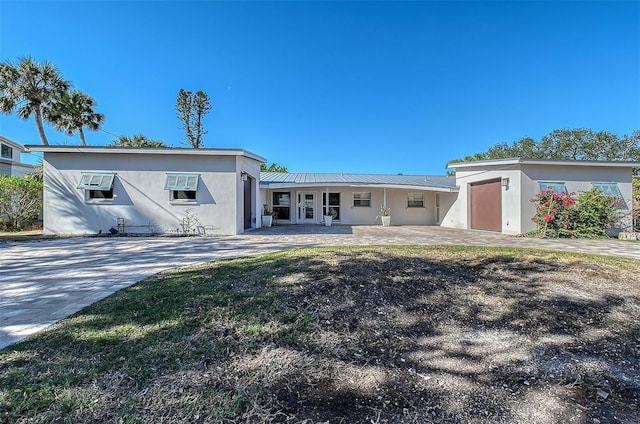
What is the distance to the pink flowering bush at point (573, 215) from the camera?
1115cm

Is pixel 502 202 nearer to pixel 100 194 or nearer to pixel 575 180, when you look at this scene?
pixel 575 180

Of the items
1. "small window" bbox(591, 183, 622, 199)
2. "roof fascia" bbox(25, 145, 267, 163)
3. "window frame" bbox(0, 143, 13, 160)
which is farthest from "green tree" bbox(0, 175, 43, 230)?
"small window" bbox(591, 183, 622, 199)

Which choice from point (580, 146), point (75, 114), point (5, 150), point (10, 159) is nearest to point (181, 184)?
point (75, 114)

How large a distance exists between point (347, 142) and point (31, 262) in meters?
22.8

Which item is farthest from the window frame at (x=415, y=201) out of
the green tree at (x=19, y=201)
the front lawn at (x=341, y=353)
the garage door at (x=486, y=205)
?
the green tree at (x=19, y=201)

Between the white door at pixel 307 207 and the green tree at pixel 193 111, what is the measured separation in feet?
56.4

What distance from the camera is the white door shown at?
59.8 ft

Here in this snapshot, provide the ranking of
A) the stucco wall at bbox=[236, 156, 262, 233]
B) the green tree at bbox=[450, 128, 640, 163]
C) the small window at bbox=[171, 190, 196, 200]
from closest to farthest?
1. the small window at bbox=[171, 190, 196, 200]
2. the stucco wall at bbox=[236, 156, 262, 233]
3. the green tree at bbox=[450, 128, 640, 163]

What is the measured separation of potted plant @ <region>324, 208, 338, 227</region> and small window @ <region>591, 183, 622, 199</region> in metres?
12.3

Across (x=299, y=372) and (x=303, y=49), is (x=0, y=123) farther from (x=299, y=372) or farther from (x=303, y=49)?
(x=299, y=372)

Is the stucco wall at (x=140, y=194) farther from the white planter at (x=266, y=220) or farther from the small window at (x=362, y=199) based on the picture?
the small window at (x=362, y=199)

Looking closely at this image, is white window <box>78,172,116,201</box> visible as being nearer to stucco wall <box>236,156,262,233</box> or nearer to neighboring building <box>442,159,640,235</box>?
stucco wall <box>236,156,262,233</box>

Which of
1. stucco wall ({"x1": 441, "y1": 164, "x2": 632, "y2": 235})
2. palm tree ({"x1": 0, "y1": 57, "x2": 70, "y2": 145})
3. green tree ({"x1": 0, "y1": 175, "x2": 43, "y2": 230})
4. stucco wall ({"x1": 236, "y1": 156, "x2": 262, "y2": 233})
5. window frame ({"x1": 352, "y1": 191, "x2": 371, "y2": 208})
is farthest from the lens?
window frame ({"x1": 352, "y1": 191, "x2": 371, "y2": 208})

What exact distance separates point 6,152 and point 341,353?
31.6m
